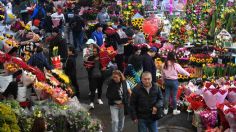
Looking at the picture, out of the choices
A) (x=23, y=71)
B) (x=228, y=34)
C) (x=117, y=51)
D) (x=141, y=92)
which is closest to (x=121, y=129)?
(x=141, y=92)

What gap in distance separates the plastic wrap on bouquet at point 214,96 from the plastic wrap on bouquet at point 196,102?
0.73 feet

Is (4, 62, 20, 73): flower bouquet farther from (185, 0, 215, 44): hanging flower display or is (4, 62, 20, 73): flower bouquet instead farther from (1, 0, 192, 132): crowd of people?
(185, 0, 215, 44): hanging flower display

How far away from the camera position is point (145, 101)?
10148 mm

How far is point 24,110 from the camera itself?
1027 centimetres

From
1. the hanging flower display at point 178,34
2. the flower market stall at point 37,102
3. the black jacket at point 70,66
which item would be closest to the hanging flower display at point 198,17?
the hanging flower display at point 178,34

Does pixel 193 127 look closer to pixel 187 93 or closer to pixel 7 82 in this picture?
pixel 187 93

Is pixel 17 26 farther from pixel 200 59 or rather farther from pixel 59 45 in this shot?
pixel 200 59

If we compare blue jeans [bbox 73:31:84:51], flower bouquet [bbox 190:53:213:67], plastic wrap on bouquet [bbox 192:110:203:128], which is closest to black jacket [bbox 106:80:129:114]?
plastic wrap on bouquet [bbox 192:110:203:128]

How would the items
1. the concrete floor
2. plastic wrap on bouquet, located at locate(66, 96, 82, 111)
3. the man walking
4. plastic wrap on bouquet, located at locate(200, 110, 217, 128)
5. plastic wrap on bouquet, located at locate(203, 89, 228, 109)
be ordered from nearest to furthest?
the man walking
plastic wrap on bouquet, located at locate(66, 96, 82, 111)
plastic wrap on bouquet, located at locate(200, 110, 217, 128)
plastic wrap on bouquet, located at locate(203, 89, 228, 109)
the concrete floor

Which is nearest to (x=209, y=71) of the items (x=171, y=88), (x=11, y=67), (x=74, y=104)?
(x=171, y=88)

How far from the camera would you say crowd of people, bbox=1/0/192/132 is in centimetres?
1026

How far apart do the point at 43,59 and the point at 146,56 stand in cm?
253

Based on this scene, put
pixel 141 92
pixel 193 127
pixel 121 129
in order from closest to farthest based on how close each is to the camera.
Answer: pixel 141 92
pixel 121 129
pixel 193 127

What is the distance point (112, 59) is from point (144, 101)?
4739mm
